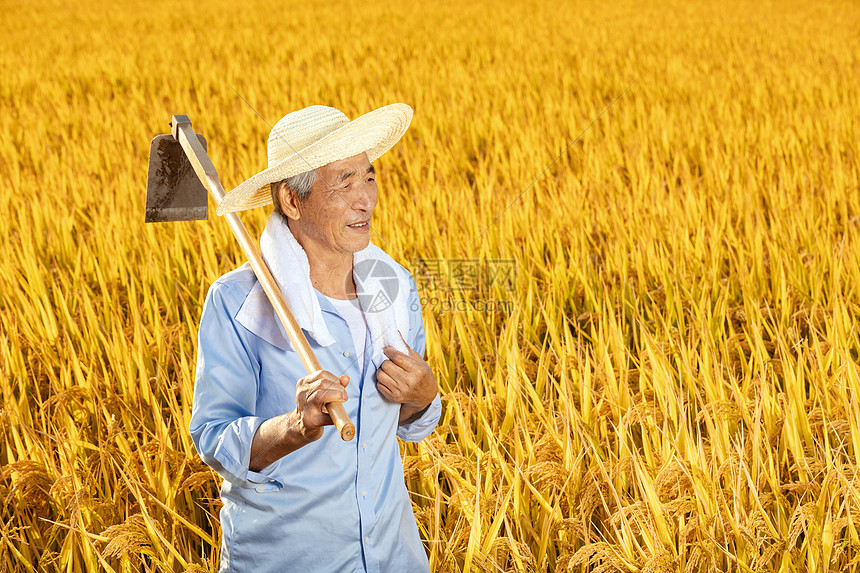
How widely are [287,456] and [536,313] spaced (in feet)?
4.43

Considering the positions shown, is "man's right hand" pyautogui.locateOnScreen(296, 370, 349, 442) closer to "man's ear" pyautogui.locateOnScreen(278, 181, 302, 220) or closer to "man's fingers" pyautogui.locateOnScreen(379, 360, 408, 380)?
"man's fingers" pyautogui.locateOnScreen(379, 360, 408, 380)

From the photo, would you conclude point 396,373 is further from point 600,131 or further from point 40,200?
point 600,131

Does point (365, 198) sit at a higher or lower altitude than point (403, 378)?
higher

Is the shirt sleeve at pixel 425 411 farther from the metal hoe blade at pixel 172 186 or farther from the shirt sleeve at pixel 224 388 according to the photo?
the metal hoe blade at pixel 172 186

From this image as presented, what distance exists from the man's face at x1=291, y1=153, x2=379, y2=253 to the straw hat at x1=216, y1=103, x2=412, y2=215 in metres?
0.03

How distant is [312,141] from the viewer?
947mm

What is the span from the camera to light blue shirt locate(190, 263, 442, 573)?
909 millimetres

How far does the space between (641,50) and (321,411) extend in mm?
7161

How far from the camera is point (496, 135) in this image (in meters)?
4.19

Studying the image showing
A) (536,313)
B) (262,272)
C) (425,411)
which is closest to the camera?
(262,272)
